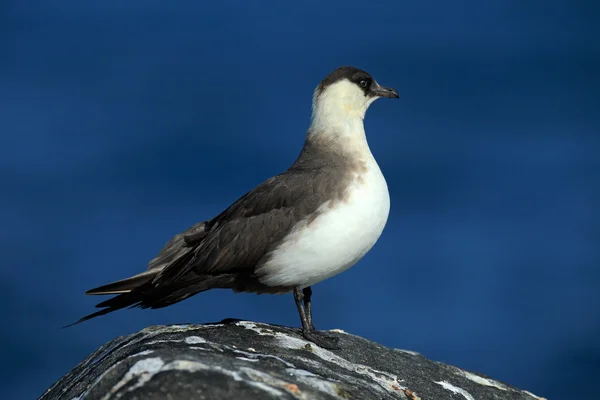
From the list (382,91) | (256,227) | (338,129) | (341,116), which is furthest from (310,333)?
(382,91)

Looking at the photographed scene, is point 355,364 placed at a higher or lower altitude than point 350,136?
lower

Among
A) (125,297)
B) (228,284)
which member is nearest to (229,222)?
(228,284)

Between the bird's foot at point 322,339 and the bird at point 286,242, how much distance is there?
0.06ft

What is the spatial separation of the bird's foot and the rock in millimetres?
81

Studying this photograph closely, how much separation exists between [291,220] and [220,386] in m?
3.04

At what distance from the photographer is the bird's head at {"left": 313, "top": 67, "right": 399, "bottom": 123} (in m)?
9.62

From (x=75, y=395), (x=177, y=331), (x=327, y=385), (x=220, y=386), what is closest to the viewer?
(x=220, y=386)

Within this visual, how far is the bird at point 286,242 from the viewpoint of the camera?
8.37 meters

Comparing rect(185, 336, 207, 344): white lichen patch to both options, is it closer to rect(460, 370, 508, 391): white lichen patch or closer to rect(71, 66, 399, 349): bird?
rect(71, 66, 399, 349): bird

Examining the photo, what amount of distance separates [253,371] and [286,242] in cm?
255

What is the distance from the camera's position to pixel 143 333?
304 inches

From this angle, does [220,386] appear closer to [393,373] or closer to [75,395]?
[75,395]

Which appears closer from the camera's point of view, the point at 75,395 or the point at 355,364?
the point at 75,395

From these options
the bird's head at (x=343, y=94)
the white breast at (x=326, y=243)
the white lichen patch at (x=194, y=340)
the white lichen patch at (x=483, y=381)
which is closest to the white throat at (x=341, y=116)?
the bird's head at (x=343, y=94)
